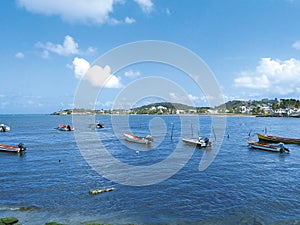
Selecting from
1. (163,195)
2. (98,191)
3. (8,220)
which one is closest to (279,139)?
(163,195)

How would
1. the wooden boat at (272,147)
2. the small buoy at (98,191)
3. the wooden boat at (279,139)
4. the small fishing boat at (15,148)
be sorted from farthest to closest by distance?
the wooden boat at (279,139)
the small fishing boat at (15,148)
the wooden boat at (272,147)
the small buoy at (98,191)

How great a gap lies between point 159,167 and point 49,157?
62.9 feet

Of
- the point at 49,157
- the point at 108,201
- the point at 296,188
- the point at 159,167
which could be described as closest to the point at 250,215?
the point at 296,188

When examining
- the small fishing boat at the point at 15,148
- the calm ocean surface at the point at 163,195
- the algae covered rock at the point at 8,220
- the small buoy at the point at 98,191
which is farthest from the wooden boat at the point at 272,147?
the small fishing boat at the point at 15,148

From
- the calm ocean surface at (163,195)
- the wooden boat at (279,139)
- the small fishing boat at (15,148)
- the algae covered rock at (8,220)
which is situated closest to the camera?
the algae covered rock at (8,220)

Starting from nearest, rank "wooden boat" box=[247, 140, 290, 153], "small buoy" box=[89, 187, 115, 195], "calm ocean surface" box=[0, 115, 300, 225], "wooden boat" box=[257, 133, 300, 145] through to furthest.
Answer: "calm ocean surface" box=[0, 115, 300, 225], "small buoy" box=[89, 187, 115, 195], "wooden boat" box=[247, 140, 290, 153], "wooden boat" box=[257, 133, 300, 145]

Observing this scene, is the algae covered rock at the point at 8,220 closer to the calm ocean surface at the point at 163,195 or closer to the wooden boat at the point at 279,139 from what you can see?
the calm ocean surface at the point at 163,195

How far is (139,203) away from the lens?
21672 mm

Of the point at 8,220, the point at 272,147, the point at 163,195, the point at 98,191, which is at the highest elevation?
the point at 272,147

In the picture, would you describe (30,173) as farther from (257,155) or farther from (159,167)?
(257,155)

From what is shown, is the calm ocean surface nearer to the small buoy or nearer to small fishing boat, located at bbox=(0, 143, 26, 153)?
the small buoy

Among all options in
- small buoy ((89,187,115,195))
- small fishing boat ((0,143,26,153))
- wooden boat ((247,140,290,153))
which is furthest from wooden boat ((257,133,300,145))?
small fishing boat ((0,143,26,153))

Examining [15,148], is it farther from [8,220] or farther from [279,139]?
[279,139]

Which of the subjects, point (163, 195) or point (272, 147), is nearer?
point (163, 195)
